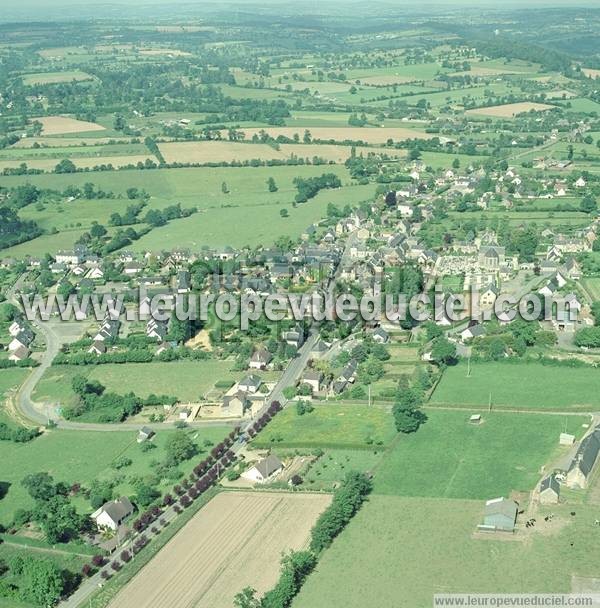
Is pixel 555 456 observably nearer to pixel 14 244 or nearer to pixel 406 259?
pixel 406 259

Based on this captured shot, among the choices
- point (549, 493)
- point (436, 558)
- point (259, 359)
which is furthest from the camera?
point (259, 359)

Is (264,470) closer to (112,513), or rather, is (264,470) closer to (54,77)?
(112,513)

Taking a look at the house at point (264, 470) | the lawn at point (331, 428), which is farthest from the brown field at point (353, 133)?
the house at point (264, 470)

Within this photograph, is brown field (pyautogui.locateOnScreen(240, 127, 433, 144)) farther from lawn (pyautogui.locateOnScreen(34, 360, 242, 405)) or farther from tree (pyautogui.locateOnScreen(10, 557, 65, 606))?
tree (pyautogui.locateOnScreen(10, 557, 65, 606))

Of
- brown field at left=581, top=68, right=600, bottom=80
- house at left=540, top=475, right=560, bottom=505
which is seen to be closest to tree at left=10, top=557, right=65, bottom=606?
house at left=540, top=475, right=560, bottom=505

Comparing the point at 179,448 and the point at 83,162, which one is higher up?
the point at 179,448

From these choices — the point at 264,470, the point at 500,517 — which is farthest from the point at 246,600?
the point at 500,517
